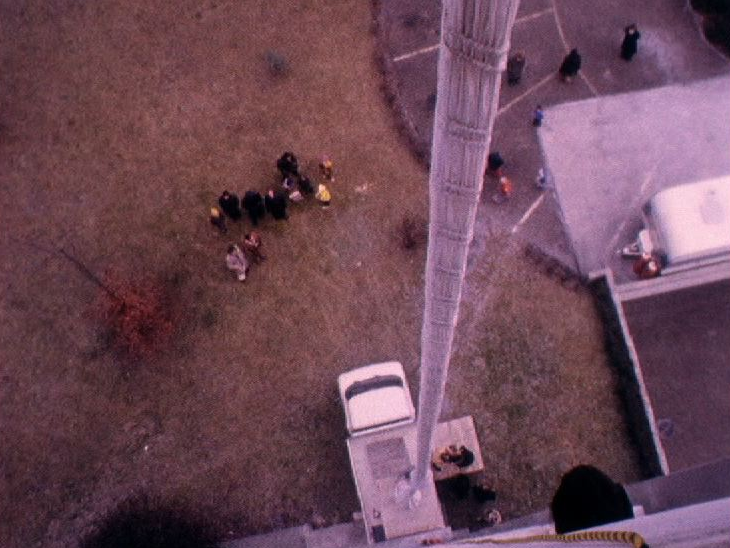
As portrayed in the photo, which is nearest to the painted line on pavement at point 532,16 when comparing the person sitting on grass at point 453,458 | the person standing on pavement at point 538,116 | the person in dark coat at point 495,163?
the person standing on pavement at point 538,116

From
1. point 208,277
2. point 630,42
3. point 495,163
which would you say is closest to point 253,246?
point 208,277

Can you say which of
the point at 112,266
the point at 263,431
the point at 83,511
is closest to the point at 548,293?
the point at 263,431

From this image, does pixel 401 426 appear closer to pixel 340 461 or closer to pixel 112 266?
pixel 340 461

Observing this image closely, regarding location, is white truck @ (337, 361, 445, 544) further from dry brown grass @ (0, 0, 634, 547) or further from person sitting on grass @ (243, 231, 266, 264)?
person sitting on grass @ (243, 231, 266, 264)

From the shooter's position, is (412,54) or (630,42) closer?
(630,42)

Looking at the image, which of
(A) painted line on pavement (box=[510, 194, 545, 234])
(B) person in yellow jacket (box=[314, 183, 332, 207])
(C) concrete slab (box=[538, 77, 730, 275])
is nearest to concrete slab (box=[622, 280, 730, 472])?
(C) concrete slab (box=[538, 77, 730, 275])

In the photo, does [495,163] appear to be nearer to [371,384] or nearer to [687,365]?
[371,384]

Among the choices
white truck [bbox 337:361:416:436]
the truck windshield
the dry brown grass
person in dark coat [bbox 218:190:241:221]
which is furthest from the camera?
person in dark coat [bbox 218:190:241:221]
